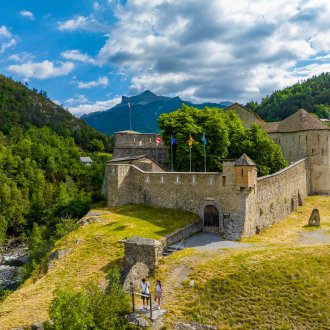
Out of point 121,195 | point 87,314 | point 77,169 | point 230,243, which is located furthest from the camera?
point 77,169

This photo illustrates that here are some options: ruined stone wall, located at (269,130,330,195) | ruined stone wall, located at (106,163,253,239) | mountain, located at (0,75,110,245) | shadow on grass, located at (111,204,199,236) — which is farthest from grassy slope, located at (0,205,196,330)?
ruined stone wall, located at (269,130,330,195)

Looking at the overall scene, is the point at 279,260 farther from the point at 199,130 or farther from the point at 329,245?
the point at 199,130

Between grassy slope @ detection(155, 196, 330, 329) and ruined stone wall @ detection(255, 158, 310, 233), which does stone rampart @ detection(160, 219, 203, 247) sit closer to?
grassy slope @ detection(155, 196, 330, 329)

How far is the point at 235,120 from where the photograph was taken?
1783 inches

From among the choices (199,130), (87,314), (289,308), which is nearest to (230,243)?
(289,308)

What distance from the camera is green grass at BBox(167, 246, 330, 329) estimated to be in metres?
17.8

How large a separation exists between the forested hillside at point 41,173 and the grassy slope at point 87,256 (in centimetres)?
605

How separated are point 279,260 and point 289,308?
3.35 metres

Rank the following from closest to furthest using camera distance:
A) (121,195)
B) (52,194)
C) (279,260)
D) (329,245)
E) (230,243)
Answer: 1. (279,260)
2. (329,245)
3. (230,243)
4. (121,195)
5. (52,194)

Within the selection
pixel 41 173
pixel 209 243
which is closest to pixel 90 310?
pixel 209 243

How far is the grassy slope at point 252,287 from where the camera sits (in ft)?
58.6

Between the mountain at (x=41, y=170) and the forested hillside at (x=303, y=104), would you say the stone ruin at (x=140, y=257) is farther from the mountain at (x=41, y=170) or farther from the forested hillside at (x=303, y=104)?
the forested hillside at (x=303, y=104)

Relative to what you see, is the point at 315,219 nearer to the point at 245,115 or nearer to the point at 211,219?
the point at 211,219

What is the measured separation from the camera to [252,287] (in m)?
19.5
